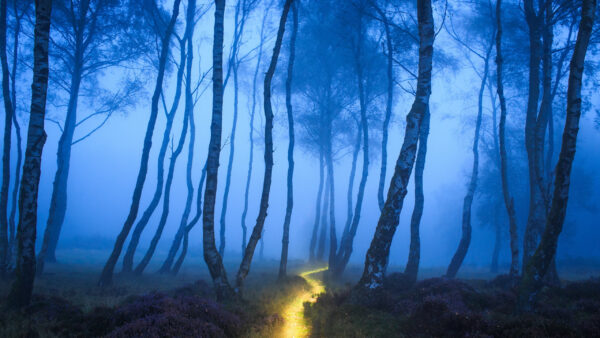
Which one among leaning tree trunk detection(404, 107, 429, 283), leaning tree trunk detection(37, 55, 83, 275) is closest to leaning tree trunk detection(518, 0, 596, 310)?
leaning tree trunk detection(404, 107, 429, 283)

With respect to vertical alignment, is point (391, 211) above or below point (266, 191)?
below

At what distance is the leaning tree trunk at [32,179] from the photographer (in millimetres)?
6895

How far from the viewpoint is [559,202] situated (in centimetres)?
624

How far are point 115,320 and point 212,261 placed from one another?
3212 millimetres

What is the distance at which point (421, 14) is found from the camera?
8.77 meters


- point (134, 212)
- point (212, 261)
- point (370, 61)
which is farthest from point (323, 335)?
point (370, 61)

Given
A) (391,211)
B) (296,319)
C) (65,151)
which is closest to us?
(391,211)

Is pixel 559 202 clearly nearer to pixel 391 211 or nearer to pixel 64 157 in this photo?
pixel 391 211

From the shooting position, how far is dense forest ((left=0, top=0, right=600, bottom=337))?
21.0 ft

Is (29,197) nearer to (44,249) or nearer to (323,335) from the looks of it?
(44,249)

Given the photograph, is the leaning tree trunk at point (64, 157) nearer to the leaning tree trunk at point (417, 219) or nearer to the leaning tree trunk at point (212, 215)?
the leaning tree trunk at point (212, 215)

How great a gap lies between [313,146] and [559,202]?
22639 millimetres

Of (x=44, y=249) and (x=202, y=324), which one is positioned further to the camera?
(x=44, y=249)

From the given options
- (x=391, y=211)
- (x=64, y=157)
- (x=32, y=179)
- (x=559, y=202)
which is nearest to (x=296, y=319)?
(x=391, y=211)
